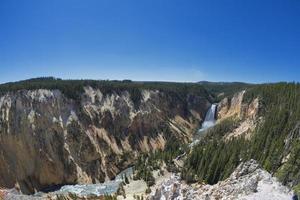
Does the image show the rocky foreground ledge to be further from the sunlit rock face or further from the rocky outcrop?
the sunlit rock face

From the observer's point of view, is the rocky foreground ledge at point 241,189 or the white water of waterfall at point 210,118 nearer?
the rocky foreground ledge at point 241,189

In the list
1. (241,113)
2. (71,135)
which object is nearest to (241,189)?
(71,135)

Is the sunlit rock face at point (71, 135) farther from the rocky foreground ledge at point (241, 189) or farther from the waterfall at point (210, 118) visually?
the rocky foreground ledge at point (241, 189)

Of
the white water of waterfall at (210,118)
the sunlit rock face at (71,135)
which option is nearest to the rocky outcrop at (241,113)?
the white water of waterfall at (210,118)

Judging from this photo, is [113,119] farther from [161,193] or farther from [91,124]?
[161,193]

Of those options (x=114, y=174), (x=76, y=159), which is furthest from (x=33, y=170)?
(x=114, y=174)

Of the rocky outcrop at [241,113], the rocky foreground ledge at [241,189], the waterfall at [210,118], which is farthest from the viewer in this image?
the waterfall at [210,118]

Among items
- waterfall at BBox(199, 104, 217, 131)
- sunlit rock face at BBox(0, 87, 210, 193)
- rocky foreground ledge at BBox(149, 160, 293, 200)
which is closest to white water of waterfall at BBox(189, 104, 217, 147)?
waterfall at BBox(199, 104, 217, 131)
